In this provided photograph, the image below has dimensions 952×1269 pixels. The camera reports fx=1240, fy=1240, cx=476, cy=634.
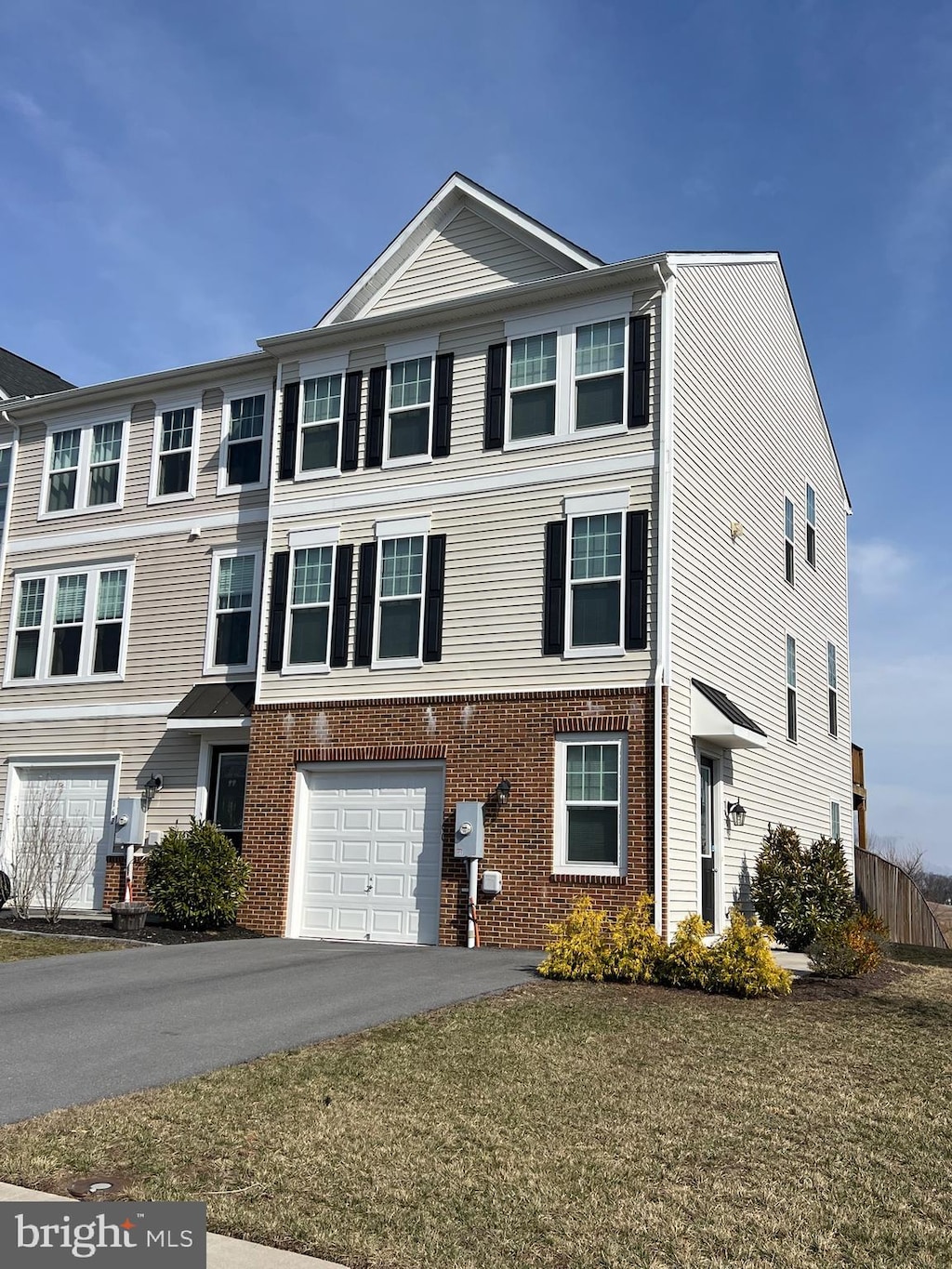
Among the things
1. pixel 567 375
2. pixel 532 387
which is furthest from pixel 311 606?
pixel 567 375

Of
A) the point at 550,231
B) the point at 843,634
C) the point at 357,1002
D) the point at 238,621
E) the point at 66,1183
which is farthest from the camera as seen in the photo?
the point at 843,634

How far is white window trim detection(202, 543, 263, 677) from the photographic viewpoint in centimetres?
1900

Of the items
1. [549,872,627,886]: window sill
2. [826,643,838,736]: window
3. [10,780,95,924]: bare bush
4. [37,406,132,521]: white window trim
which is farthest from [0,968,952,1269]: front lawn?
[826,643,838,736]: window

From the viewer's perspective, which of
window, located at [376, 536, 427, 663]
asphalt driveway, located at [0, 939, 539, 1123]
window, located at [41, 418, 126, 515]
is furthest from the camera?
window, located at [41, 418, 126, 515]

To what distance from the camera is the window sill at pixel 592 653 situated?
1516cm

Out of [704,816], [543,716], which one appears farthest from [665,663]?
[704,816]

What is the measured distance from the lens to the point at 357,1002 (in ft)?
34.4

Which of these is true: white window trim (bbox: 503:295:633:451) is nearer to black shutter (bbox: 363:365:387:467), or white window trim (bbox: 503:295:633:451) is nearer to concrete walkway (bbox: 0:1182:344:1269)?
black shutter (bbox: 363:365:387:467)

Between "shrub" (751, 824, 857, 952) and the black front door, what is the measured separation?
7.60 m

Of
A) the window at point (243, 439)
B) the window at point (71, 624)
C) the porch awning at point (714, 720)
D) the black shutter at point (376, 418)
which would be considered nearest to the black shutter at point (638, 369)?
the porch awning at point (714, 720)

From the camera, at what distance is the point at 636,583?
15.2 m

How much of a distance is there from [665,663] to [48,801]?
429 inches

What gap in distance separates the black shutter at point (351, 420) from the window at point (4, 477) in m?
7.72

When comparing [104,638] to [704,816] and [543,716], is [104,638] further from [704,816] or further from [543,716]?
[704,816]
